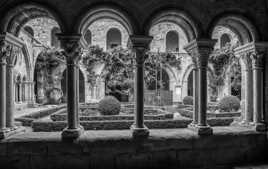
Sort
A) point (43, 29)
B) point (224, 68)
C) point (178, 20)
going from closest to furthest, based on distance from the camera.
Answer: point (178, 20) → point (224, 68) → point (43, 29)

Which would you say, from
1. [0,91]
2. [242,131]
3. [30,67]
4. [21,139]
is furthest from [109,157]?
[30,67]

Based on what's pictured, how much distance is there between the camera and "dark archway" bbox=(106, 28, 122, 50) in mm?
Result: 20109

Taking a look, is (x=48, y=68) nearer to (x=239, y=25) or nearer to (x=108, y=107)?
(x=108, y=107)

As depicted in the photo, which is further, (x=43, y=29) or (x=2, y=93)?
(x=43, y=29)

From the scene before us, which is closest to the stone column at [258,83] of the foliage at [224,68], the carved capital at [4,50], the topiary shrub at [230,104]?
the carved capital at [4,50]

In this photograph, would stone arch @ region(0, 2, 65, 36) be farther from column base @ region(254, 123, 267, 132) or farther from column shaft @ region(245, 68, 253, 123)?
column base @ region(254, 123, 267, 132)

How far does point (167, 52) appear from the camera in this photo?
19094 millimetres

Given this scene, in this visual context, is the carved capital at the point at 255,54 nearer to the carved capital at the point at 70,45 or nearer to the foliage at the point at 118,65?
the carved capital at the point at 70,45

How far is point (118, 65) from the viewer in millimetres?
16172

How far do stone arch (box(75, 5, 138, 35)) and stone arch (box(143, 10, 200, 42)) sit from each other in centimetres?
29

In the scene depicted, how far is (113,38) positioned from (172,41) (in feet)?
18.6

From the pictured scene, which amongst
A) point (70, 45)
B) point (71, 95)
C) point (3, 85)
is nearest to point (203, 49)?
point (70, 45)

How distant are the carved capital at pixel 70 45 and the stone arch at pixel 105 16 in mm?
182

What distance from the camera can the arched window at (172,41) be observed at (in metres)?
20.8
